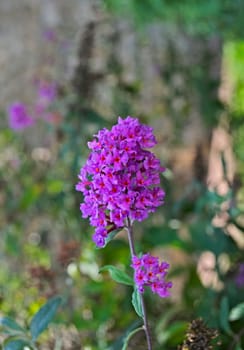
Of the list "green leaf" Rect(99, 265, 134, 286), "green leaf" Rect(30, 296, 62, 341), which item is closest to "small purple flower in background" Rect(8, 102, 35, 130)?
"green leaf" Rect(30, 296, 62, 341)

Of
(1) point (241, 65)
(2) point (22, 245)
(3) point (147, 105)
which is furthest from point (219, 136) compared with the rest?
(1) point (241, 65)

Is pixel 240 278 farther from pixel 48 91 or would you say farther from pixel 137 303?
pixel 48 91

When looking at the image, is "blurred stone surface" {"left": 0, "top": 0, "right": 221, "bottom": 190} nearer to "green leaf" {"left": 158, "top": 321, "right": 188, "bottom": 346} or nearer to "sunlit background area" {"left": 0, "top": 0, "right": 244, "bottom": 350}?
"sunlit background area" {"left": 0, "top": 0, "right": 244, "bottom": 350}

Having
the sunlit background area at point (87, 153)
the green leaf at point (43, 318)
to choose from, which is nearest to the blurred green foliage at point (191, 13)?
the sunlit background area at point (87, 153)

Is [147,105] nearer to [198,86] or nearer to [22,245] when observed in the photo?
[198,86]

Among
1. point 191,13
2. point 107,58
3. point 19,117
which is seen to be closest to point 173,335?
point 19,117

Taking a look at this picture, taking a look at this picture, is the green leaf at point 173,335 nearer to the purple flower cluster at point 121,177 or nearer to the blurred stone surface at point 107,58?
the purple flower cluster at point 121,177
